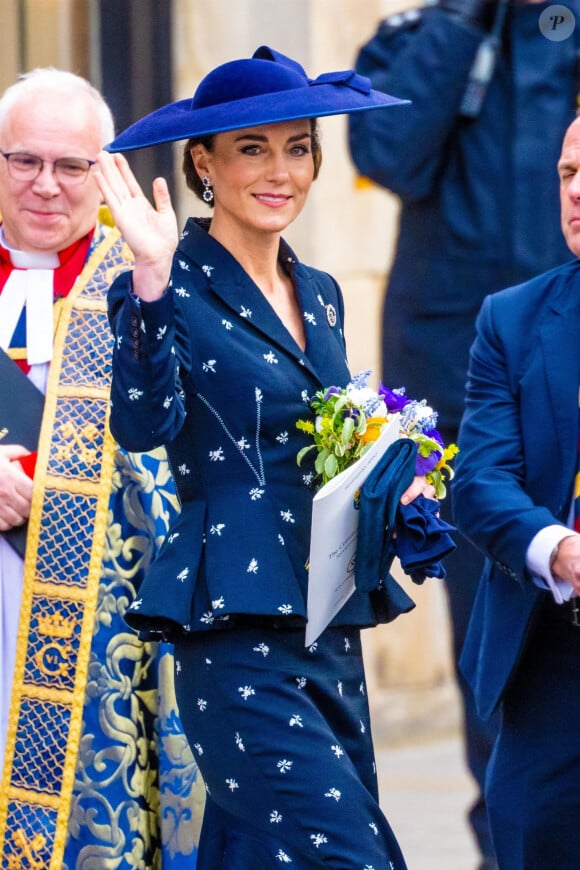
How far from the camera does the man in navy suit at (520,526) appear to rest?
3.90m

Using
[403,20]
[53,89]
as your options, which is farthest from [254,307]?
[403,20]

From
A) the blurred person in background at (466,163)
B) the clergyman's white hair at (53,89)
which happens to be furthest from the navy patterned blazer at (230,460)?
the blurred person in background at (466,163)

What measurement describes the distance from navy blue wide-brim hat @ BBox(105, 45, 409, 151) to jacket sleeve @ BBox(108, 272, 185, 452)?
34cm

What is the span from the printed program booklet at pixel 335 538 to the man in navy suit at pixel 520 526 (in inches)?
13.3

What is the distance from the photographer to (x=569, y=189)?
392 centimetres

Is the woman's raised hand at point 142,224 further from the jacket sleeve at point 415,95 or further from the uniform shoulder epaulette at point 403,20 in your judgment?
the uniform shoulder epaulette at point 403,20

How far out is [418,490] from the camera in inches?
145

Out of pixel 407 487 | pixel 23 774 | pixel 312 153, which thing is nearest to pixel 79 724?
pixel 23 774

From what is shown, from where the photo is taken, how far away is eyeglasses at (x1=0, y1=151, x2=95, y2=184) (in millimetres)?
4367

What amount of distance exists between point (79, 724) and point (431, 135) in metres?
2.43

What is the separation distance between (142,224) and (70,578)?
3.53 ft

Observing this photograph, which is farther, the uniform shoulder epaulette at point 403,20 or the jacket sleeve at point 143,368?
the uniform shoulder epaulette at point 403,20

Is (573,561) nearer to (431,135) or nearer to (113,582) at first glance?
(113,582)

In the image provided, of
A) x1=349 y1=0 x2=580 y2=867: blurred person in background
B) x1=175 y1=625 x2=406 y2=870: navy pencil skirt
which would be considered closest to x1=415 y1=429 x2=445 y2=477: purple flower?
x1=175 y1=625 x2=406 y2=870: navy pencil skirt
